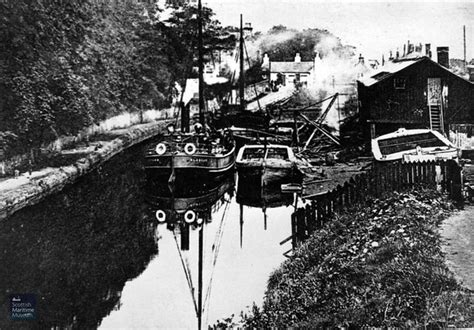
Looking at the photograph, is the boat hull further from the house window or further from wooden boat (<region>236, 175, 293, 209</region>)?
the house window

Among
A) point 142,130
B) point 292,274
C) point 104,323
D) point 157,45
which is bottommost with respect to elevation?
point 104,323

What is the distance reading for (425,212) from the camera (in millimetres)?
6547

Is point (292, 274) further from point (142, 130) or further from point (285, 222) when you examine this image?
point (142, 130)

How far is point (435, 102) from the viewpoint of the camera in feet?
43.0

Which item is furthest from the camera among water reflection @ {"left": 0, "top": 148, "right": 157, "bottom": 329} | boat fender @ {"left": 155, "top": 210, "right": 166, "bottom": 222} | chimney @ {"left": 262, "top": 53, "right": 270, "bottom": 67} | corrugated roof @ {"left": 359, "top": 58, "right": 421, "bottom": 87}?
chimney @ {"left": 262, "top": 53, "right": 270, "bottom": 67}

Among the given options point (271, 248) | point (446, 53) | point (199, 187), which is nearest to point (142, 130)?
point (199, 187)

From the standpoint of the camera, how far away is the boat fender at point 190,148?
12.9 meters

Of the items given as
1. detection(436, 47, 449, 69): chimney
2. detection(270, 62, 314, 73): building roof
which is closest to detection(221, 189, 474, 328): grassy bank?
detection(436, 47, 449, 69): chimney

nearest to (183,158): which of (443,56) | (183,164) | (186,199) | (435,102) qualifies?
(183,164)

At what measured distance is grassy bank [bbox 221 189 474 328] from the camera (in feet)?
14.3

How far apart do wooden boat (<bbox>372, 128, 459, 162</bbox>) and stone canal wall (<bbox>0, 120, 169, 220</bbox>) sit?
8000 millimetres

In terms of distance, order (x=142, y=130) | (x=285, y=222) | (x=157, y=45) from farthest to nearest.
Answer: (x=142, y=130), (x=157, y=45), (x=285, y=222)

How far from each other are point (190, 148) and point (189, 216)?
2.47 meters

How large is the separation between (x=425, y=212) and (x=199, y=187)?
791 cm
